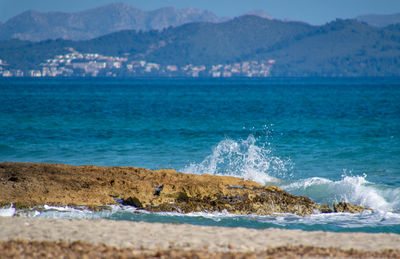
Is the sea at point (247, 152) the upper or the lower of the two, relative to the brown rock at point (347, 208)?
lower

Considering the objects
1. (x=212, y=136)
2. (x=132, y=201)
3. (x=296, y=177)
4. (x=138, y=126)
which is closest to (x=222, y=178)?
(x=132, y=201)

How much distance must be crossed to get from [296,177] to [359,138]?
10.8 meters

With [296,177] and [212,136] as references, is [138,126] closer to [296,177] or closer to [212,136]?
[212,136]

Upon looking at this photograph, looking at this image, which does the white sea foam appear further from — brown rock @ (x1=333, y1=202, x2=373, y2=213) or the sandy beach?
brown rock @ (x1=333, y1=202, x2=373, y2=213)

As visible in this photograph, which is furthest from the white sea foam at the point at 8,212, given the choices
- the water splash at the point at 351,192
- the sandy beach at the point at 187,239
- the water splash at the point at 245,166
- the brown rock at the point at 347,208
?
the water splash at the point at 351,192

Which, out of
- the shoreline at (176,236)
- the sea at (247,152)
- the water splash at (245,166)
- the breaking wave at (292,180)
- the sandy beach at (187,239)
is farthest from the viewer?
the water splash at (245,166)

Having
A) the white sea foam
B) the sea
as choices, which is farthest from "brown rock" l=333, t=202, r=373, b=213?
the white sea foam

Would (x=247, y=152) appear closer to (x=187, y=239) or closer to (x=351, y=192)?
(x=351, y=192)

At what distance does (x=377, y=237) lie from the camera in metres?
8.50

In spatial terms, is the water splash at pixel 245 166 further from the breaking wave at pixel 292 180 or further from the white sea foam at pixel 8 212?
the white sea foam at pixel 8 212

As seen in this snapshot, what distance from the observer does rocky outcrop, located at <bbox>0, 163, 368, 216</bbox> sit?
11195mm

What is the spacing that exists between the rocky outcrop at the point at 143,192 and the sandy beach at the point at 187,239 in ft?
6.74

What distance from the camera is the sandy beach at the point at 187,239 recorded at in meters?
7.36

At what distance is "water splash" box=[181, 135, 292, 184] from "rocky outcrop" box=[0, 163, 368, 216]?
3691 mm
